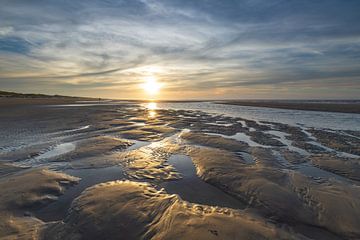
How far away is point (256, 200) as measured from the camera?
5.34 meters

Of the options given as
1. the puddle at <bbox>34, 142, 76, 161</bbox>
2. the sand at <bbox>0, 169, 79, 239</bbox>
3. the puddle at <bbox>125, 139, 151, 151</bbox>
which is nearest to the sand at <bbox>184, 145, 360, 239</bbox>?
the puddle at <bbox>125, 139, 151, 151</bbox>

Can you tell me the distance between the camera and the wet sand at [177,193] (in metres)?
4.10

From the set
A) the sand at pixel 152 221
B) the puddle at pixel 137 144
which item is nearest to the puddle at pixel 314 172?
the sand at pixel 152 221

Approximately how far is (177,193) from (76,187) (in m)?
2.89

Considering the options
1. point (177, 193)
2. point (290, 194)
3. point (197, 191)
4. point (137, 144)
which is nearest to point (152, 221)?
point (177, 193)

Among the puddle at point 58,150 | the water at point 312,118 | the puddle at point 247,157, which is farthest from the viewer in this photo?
the water at point 312,118

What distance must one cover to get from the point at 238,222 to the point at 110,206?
2806 mm

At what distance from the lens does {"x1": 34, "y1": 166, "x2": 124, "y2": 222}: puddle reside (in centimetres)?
462

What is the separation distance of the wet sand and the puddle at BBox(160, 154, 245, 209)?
0.03 metres

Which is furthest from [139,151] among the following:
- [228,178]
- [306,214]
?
[306,214]

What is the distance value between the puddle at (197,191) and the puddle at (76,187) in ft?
6.18

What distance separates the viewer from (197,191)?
595 cm

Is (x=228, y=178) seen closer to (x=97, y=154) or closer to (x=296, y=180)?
(x=296, y=180)

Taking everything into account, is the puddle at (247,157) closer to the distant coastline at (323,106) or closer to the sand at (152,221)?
the sand at (152,221)
